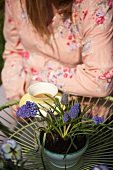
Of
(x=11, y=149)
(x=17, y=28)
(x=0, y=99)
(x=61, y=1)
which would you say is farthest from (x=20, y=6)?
(x=11, y=149)

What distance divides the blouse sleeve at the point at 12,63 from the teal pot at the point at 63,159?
2.13ft

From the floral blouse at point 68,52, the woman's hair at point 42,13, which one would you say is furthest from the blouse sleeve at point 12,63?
the woman's hair at point 42,13

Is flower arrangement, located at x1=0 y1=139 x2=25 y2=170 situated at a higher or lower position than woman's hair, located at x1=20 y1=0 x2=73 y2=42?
lower

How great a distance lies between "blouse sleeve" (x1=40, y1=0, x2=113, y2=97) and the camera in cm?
136

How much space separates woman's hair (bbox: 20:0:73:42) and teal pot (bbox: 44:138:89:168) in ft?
2.07

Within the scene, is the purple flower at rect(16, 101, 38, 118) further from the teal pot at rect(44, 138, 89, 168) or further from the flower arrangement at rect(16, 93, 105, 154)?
the teal pot at rect(44, 138, 89, 168)

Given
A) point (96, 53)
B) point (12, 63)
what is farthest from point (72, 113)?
point (12, 63)

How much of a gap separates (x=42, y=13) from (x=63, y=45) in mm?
158

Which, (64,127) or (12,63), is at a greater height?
(64,127)

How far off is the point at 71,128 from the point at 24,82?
706mm

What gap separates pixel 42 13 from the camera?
4.86 ft

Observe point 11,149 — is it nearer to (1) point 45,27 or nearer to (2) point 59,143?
(2) point 59,143

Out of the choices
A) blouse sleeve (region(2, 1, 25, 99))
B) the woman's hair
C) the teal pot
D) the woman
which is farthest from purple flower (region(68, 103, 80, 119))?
blouse sleeve (region(2, 1, 25, 99))

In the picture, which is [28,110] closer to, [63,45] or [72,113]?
[72,113]
